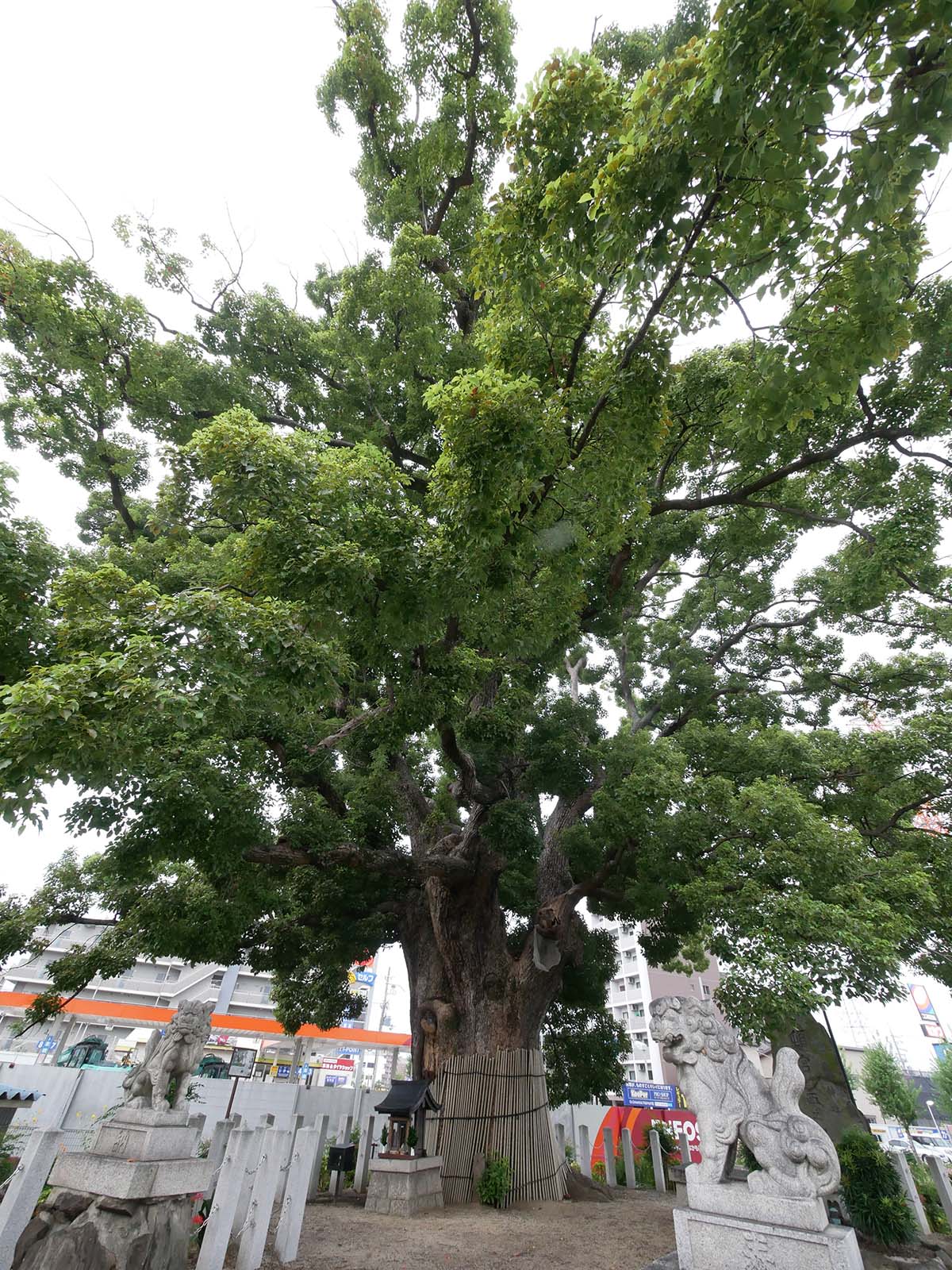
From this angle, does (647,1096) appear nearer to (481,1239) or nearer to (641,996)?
(481,1239)

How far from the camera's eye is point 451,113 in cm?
1000

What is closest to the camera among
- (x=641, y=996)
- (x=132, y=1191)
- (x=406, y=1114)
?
(x=132, y=1191)

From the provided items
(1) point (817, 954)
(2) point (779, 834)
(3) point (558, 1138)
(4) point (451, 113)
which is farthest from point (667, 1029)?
(4) point (451, 113)

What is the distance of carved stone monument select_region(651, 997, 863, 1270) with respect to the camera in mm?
3793

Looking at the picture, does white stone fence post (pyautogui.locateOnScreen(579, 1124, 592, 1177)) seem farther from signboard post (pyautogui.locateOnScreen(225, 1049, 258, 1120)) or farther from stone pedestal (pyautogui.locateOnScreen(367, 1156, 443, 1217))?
signboard post (pyautogui.locateOnScreen(225, 1049, 258, 1120))

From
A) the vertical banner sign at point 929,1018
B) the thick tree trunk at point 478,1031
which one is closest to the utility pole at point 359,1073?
the thick tree trunk at point 478,1031

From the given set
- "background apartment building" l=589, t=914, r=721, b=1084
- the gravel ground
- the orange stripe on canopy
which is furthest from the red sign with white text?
"background apartment building" l=589, t=914, r=721, b=1084

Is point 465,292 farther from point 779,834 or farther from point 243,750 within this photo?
point 779,834

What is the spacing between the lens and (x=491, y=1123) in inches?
337

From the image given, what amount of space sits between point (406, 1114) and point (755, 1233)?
523 cm

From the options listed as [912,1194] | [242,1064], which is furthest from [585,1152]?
[242,1064]

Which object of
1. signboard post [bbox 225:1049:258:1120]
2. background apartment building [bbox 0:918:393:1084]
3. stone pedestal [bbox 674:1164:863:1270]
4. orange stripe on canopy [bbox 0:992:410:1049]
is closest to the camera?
stone pedestal [bbox 674:1164:863:1270]

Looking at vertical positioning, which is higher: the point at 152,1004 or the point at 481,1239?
the point at 152,1004

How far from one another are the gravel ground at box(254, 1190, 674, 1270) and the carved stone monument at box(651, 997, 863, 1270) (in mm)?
2794
